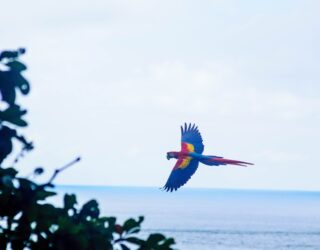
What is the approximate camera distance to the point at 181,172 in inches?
559

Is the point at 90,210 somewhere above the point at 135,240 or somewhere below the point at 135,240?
above

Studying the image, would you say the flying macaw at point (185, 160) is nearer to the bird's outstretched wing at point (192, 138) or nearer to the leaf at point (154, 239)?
the bird's outstretched wing at point (192, 138)

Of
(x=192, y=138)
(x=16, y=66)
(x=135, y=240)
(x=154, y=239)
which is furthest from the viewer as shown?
(x=192, y=138)

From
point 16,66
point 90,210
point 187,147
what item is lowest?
point 90,210

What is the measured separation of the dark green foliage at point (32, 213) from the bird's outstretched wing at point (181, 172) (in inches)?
404

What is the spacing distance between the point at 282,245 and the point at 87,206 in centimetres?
7559

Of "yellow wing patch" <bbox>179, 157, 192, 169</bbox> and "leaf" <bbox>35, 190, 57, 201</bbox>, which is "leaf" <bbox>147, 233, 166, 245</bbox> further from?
"yellow wing patch" <bbox>179, 157, 192, 169</bbox>

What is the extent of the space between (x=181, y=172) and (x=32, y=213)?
10905 mm

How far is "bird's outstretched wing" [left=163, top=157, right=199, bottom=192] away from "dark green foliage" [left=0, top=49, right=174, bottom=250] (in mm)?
10269

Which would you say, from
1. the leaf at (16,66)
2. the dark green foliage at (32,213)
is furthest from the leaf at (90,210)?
the leaf at (16,66)

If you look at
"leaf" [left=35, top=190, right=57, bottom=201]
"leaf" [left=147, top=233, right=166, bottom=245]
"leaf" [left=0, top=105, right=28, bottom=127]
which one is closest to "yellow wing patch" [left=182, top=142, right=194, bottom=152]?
"leaf" [left=147, top=233, right=166, bottom=245]

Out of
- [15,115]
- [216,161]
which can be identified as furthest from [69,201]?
[216,161]

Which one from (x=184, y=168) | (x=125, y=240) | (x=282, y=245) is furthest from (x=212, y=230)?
(x=125, y=240)

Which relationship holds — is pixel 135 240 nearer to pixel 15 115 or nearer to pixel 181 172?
pixel 15 115
